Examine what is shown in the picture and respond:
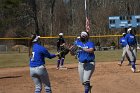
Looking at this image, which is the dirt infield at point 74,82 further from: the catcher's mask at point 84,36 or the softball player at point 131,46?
the catcher's mask at point 84,36

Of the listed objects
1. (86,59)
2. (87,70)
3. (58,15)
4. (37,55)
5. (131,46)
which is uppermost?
(37,55)

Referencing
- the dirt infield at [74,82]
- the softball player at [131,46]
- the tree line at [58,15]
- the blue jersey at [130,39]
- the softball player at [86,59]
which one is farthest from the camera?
the tree line at [58,15]

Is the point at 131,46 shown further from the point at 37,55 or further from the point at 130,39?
the point at 37,55

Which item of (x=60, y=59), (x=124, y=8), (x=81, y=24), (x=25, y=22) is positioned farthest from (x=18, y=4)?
(x=60, y=59)

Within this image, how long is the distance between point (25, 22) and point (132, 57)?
56812 millimetres

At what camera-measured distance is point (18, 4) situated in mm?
67125

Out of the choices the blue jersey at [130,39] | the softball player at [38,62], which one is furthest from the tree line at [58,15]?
the softball player at [38,62]

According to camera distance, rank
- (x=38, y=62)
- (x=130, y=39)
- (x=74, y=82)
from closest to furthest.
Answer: (x=38, y=62) < (x=74, y=82) < (x=130, y=39)

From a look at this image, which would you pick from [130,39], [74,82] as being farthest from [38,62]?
[130,39]

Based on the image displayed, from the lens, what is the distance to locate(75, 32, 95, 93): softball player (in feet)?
41.2

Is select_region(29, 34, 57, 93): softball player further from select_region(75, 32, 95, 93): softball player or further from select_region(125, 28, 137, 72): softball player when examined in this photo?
select_region(125, 28, 137, 72): softball player

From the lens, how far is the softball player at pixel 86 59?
41.2 feet

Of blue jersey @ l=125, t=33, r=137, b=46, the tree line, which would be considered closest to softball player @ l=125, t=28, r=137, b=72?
blue jersey @ l=125, t=33, r=137, b=46

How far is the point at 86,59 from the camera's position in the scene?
12.6 metres
